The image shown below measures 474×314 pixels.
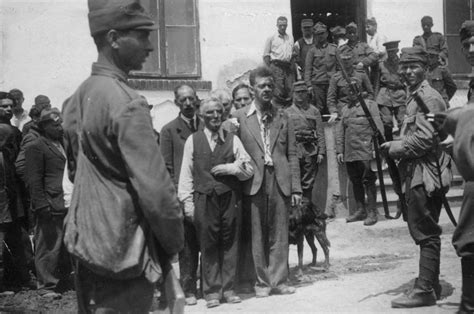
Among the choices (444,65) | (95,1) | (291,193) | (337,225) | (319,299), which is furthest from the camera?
(444,65)

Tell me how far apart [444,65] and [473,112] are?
832 cm

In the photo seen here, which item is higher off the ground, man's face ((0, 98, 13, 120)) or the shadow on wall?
the shadow on wall

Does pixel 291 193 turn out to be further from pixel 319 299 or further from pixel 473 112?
pixel 473 112

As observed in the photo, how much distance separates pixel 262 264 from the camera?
268 inches

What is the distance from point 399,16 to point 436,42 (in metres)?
0.89

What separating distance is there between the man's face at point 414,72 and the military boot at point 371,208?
395 cm

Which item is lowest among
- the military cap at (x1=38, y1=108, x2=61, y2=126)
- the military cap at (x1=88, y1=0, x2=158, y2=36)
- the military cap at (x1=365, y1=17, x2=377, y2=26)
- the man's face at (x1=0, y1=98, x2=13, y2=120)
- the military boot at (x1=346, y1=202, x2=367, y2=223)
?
the military boot at (x1=346, y1=202, x2=367, y2=223)

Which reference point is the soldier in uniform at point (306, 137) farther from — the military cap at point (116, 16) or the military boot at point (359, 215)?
the military cap at point (116, 16)

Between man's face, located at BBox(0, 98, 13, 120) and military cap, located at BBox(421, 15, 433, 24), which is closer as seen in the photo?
man's face, located at BBox(0, 98, 13, 120)

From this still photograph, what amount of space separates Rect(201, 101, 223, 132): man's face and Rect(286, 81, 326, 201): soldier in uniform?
2895 millimetres

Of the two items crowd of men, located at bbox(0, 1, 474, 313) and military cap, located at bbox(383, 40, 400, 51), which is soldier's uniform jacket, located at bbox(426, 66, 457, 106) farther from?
military cap, located at bbox(383, 40, 400, 51)

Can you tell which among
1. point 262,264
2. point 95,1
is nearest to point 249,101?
point 262,264

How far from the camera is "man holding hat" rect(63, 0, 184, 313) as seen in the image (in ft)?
9.25

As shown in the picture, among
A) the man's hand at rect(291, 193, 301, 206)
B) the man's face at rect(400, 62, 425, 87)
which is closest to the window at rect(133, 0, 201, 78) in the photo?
the man's hand at rect(291, 193, 301, 206)
